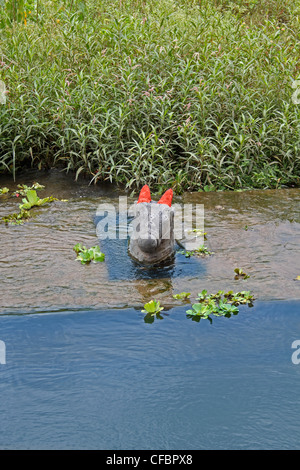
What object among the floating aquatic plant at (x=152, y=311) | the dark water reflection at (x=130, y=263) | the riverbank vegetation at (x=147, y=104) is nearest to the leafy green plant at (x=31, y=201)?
the dark water reflection at (x=130, y=263)

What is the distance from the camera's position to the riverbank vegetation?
6996 mm

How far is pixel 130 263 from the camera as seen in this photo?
15.8 ft

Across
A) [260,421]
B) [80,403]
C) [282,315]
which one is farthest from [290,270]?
[80,403]

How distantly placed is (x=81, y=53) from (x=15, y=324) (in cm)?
479

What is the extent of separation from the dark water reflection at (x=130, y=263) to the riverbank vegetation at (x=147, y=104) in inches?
35.7

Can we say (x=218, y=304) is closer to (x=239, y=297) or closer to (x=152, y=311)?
(x=239, y=297)

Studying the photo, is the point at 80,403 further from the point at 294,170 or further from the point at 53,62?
the point at 53,62

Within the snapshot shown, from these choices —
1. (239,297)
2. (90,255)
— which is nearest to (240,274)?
(239,297)

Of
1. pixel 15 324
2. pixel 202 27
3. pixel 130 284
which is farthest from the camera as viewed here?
pixel 202 27

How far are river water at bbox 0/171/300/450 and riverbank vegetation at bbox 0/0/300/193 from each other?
1.62 m

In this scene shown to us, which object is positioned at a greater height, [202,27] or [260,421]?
[202,27]

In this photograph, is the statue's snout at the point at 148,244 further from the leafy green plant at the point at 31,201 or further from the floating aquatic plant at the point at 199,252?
the leafy green plant at the point at 31,201

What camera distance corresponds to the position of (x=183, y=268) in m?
4.79

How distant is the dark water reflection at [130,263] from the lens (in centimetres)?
435
